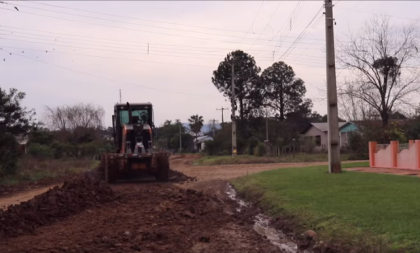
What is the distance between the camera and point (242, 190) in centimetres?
2062

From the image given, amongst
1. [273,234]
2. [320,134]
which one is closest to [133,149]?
[273,234]

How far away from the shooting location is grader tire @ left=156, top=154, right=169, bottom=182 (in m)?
24.6

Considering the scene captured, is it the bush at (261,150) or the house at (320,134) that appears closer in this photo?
the bush at (261,150)

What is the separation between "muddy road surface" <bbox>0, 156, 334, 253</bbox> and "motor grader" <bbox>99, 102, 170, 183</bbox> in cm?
664

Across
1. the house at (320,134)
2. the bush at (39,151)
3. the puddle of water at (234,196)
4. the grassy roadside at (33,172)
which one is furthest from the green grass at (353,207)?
the house at (320,134)

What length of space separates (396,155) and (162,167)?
39.5ft

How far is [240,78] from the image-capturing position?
6531 cm

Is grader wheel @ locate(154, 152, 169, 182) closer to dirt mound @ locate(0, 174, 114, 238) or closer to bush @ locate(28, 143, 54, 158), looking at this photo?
dirt mound @ locate(0, 174, 114, 238)

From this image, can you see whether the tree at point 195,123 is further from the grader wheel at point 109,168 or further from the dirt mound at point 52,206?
the dirt mound at point 52,206

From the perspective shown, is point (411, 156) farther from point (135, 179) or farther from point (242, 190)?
point (135, 179)

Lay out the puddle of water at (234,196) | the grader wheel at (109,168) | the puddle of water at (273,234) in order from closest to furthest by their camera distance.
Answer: the puddle of water at (273,234) < the puddle of water at (234,196) < the grader wheel at (109,168)

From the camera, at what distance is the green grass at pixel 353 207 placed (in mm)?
9086

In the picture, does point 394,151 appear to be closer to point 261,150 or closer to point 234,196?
point 234,196

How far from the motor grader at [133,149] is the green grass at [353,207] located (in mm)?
5904
